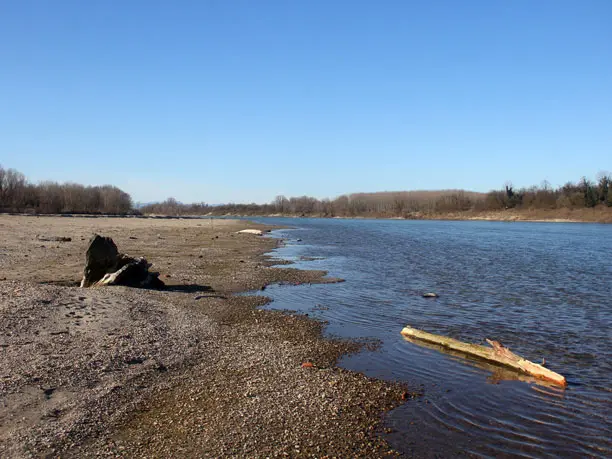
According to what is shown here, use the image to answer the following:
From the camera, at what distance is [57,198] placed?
121 m

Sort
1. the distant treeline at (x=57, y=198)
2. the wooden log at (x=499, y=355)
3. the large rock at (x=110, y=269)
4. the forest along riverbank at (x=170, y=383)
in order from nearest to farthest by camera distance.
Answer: the forest along riverbank at (x=170, y=383), the wooden log at (x=499, y=355), the large rock at (x=110, y=269), the distant treeline at (x=57, y=198)

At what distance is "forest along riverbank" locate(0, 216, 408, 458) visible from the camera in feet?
22.7

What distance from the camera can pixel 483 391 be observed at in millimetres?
9719

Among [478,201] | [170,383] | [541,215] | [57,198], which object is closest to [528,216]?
[541,215]

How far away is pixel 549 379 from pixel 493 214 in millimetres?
158799

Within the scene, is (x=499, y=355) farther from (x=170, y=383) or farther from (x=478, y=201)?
(x=478, y=201)

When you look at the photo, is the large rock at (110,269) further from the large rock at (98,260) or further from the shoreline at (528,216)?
the shoreline at (528,216)

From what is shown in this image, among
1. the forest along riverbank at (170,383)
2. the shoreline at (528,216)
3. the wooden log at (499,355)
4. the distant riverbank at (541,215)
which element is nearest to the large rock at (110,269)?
the forest along riverbank at (170,383)

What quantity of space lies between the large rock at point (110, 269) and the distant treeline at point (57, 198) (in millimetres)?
103437

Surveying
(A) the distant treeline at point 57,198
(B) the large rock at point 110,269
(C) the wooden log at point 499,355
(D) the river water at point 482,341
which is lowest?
(D) the river water at point 482,341

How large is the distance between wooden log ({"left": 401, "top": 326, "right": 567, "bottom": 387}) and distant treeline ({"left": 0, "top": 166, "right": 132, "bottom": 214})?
11599cm

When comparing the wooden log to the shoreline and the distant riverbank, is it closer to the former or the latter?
the shoreline

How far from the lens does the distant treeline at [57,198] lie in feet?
368

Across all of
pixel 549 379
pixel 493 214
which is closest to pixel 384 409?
pixel 549 379
